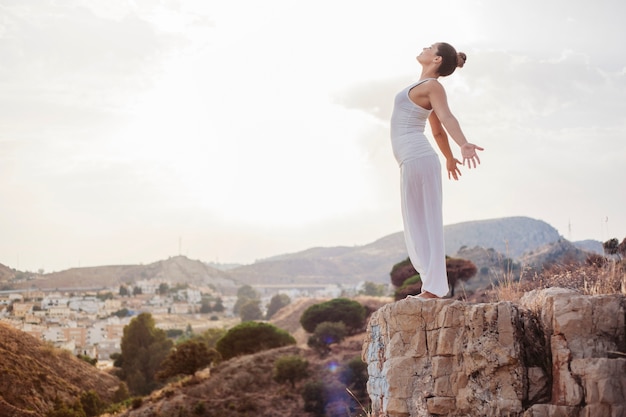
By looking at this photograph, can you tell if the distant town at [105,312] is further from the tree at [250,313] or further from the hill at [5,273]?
the tree at [250,313]

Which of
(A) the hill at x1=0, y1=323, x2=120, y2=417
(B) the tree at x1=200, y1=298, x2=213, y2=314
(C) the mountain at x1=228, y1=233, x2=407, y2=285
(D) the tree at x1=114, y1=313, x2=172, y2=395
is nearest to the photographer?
(A) the hill at x1=0, y1=323, x2=120, y2=417

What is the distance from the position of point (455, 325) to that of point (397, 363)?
Result: 0.69 m

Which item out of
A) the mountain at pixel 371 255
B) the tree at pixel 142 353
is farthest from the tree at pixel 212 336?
the mountain at pixel 371 255

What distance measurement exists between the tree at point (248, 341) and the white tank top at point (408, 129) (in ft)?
131

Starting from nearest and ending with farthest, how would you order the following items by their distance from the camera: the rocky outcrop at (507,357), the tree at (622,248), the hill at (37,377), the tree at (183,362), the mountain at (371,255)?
the rocky outcrop at (507,357) < the tree at (622,248) < the tree at (183,362) < the hill at (37,377) < the mountain at (371,255)

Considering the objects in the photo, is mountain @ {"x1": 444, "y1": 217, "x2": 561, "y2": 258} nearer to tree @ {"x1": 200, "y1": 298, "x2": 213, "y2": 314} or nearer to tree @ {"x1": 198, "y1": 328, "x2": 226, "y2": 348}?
tree @ {"x1": 200, "y1": 298, "x2": 213, "y2": 314}

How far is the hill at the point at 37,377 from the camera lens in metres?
40.9

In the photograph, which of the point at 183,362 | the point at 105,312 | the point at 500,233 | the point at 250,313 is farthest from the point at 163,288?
the point at 183,362

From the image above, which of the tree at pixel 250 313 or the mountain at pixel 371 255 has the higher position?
the mountain at pixel 371 255

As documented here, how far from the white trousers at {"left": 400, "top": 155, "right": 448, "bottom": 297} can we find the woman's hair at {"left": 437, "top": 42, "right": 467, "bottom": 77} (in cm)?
103

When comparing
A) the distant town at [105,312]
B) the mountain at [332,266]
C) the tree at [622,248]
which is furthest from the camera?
the mountain at [332,266]

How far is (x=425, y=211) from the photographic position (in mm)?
7203

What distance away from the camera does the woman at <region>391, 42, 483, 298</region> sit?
23.2 feet

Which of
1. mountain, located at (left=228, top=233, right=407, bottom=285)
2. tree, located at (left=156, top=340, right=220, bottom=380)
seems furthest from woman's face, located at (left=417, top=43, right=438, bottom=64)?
mountain, located at (left=228, top=233, right=407, bottom=285)
